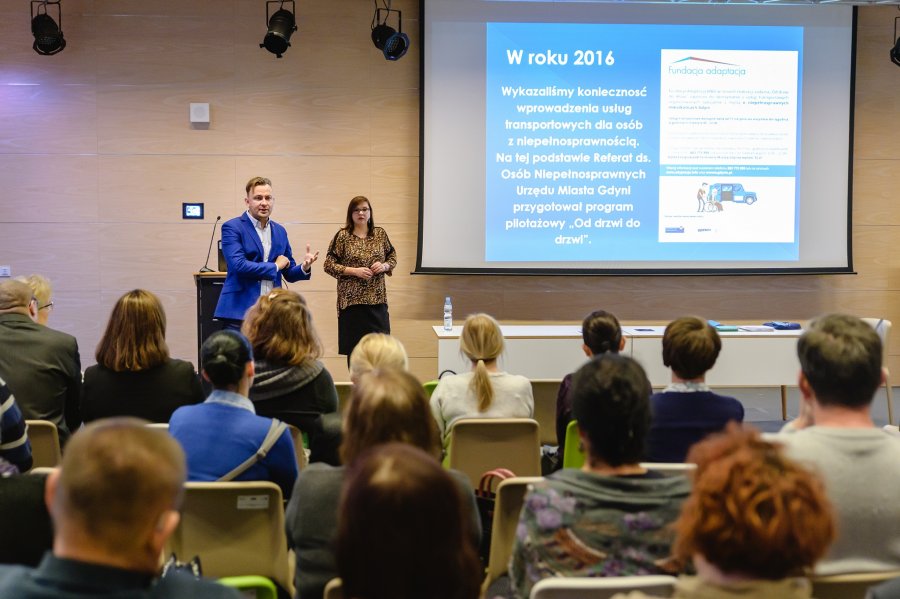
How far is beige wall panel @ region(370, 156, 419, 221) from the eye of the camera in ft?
23.2

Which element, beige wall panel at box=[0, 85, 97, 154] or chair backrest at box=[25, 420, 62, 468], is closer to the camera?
chair backrest at box=[25, 420, 62, 468]

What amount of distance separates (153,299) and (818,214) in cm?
585

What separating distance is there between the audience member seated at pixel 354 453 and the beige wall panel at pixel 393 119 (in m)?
5.29

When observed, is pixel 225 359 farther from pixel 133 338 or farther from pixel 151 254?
pixel 151 254

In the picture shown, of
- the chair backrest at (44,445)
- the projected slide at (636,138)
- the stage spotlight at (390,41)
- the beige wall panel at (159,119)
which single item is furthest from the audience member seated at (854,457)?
the beige wall panel at (159,119)

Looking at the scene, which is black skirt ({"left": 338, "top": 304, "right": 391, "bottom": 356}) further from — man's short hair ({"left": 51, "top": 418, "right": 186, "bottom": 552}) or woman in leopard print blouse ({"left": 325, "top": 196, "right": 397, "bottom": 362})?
man's short hair ({"left": 51, "top": 418, "right": 186, "bottom": 552})

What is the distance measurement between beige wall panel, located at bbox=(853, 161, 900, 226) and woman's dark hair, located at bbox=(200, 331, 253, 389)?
6.41 m

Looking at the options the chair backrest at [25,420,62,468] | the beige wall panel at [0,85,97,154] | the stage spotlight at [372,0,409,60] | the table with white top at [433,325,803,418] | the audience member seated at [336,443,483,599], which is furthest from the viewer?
the beige wall panel at [0,85,97,154]

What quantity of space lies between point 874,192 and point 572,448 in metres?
5.50

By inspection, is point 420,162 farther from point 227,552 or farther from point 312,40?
point 227,552

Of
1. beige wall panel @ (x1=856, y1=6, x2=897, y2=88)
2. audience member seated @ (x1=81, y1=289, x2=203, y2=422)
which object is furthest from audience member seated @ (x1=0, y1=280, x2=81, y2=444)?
beige wall panel @ (x1=856, y1=6, x2=897, y2=88)

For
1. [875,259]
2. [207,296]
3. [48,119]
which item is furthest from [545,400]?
[48,119]

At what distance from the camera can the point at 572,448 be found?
125 inches

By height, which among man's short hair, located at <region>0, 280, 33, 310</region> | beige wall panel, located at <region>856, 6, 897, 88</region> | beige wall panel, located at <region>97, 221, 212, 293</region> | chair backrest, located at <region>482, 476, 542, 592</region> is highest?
beige wall panel, located at <region>856, 6, 897, 88</region>
